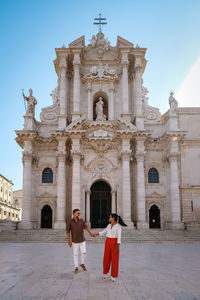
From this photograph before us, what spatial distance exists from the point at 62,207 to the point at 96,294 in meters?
21.3

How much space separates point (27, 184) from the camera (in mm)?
27516

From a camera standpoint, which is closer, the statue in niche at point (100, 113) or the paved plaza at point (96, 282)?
the paved plaza at point (96, 282)

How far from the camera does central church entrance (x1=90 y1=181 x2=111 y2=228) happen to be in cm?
2917

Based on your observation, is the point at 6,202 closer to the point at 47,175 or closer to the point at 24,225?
the point at 47,175

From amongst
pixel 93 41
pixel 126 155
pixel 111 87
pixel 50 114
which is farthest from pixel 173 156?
pixel 93 41

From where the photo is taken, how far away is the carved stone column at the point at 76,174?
2676cm

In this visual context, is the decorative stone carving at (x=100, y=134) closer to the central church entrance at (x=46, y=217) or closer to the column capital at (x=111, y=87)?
the column capital at (x=111, y=87)

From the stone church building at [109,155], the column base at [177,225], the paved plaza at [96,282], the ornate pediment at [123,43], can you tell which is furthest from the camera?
the ornate pediment at [123,43]

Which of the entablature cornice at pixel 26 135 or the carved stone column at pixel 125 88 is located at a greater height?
the carved stone column at pixel 125 88

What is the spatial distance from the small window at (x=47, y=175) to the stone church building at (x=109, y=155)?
10 centimetres

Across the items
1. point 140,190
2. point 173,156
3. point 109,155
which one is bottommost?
point 140,190

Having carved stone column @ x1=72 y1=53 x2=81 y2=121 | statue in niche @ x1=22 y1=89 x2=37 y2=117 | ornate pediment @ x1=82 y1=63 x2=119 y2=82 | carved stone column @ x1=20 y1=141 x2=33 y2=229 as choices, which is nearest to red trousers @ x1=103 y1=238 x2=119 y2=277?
carved stone column @ x1=20 y1=141 x2=33 y2=229

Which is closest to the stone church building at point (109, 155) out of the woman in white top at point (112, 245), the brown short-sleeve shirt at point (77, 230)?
the brown short-sleeve shirt at point (77, 230)

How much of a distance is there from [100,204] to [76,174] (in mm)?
4627
